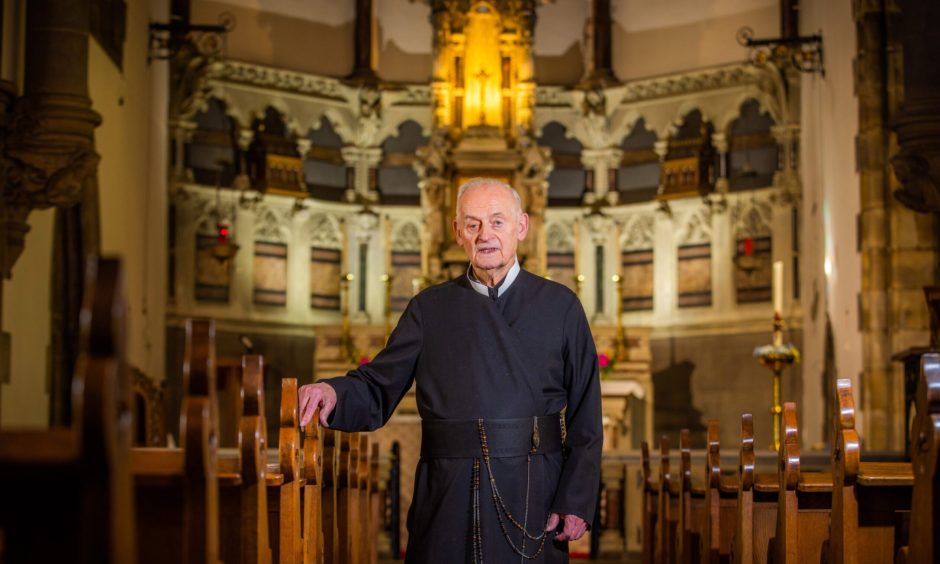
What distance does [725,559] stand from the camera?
217 inches

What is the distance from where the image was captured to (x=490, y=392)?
399 cm

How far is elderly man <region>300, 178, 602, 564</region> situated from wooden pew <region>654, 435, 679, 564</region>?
9.80 ft

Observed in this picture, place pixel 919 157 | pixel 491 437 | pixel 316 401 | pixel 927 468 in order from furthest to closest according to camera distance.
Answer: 1. pixel 919 157
2. pixel 491 437
3. pixel 316 401
4. pixel 927 468

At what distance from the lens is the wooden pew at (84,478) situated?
175 centimetres

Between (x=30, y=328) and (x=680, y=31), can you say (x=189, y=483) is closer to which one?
(x=30, y=328)

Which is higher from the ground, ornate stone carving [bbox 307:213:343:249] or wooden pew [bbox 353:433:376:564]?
ornate stone carving [bbox 307:213:343:249]

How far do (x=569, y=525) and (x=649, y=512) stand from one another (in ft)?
14.7

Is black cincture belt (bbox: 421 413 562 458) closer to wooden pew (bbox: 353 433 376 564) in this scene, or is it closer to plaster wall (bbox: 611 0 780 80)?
wooden pew (bbox: 353 433 376 564)

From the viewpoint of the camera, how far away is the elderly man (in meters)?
3.95

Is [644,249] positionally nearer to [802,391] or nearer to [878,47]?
[802,391]

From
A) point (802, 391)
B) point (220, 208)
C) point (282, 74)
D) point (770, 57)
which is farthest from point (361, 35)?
point (802, 391)

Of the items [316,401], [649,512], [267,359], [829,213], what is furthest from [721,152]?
[316,401]

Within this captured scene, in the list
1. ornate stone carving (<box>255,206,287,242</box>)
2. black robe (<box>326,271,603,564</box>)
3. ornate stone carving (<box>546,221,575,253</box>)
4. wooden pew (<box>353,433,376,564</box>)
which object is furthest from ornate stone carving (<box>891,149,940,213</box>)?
ornate stone carving (<box>255,206,287,242</box>)

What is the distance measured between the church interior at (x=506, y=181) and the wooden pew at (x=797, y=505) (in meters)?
3.83
